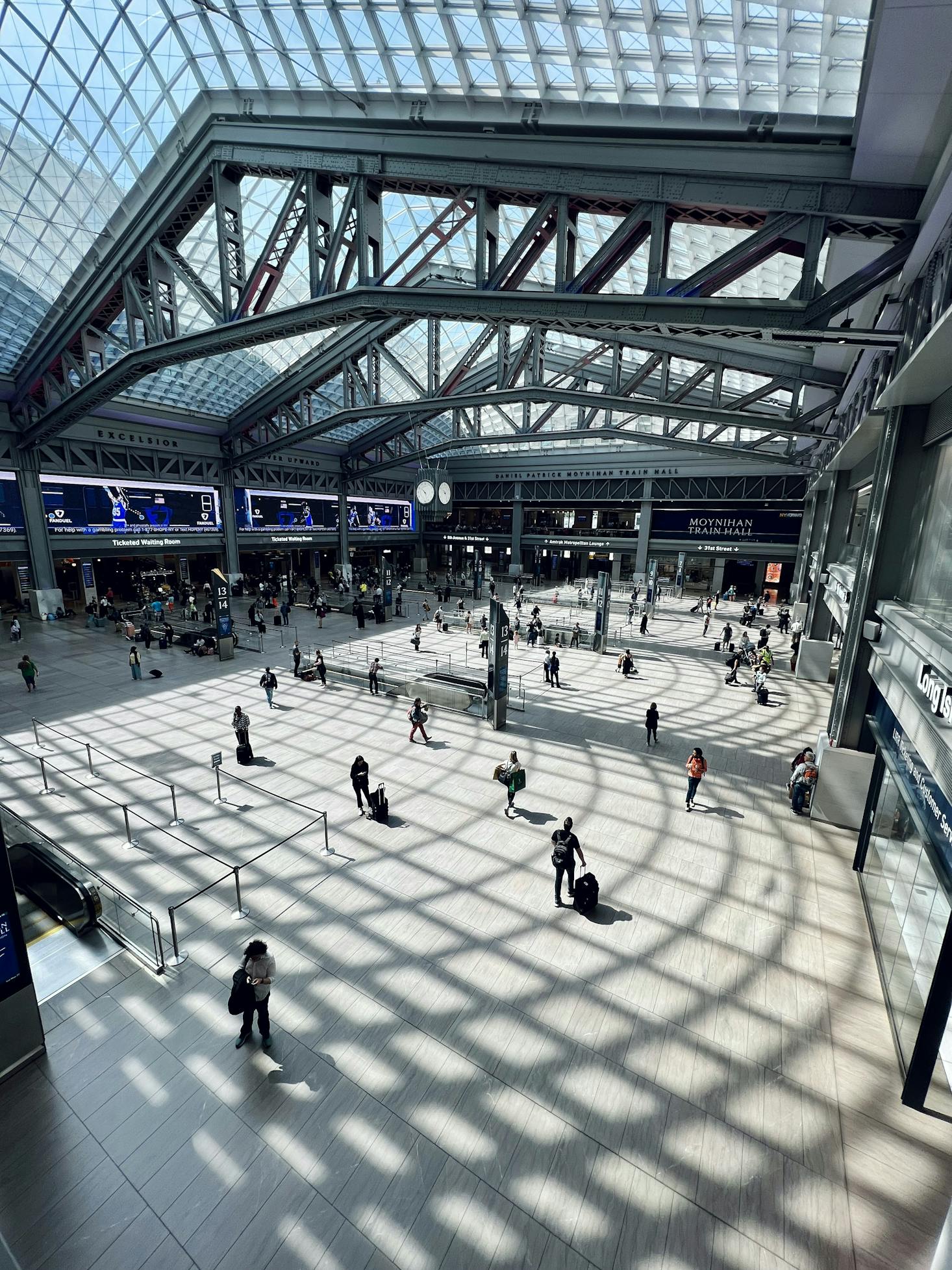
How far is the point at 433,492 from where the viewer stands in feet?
105

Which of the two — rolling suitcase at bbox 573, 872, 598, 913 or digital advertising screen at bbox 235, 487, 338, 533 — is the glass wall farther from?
digital advertising screen at bbox 235, 487, 338, 533

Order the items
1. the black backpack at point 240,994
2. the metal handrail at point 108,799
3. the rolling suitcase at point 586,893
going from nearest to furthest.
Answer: the black backpack at point 240,994, the rolling suitcase at point 586,893, the metal handrail at point 108,799

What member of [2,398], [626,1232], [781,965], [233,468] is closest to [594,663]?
[781,965]

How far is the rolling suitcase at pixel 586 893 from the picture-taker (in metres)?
7.68

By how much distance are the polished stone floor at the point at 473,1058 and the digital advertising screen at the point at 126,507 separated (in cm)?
2283

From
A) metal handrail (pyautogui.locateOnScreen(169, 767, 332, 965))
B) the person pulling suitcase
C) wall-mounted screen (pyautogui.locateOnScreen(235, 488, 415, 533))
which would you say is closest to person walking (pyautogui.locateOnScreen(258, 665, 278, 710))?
the person pulling suitcase

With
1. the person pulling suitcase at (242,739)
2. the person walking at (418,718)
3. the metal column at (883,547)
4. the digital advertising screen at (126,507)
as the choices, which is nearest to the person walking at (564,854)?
the metal column at (883,547)

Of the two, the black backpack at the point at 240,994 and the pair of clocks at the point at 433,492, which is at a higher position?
the pair of clocks at the point at 433,492

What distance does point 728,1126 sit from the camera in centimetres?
504

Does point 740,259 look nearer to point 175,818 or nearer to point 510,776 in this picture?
point 510,776

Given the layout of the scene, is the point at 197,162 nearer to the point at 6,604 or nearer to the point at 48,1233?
the point at 48,1233

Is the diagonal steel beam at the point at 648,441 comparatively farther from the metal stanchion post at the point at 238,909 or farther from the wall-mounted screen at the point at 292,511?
the metal stanchion post at the point at 238,909

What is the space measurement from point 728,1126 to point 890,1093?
188 centimetres

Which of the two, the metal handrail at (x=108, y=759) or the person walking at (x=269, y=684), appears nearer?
the metal handrail at (x=108, y=759)
